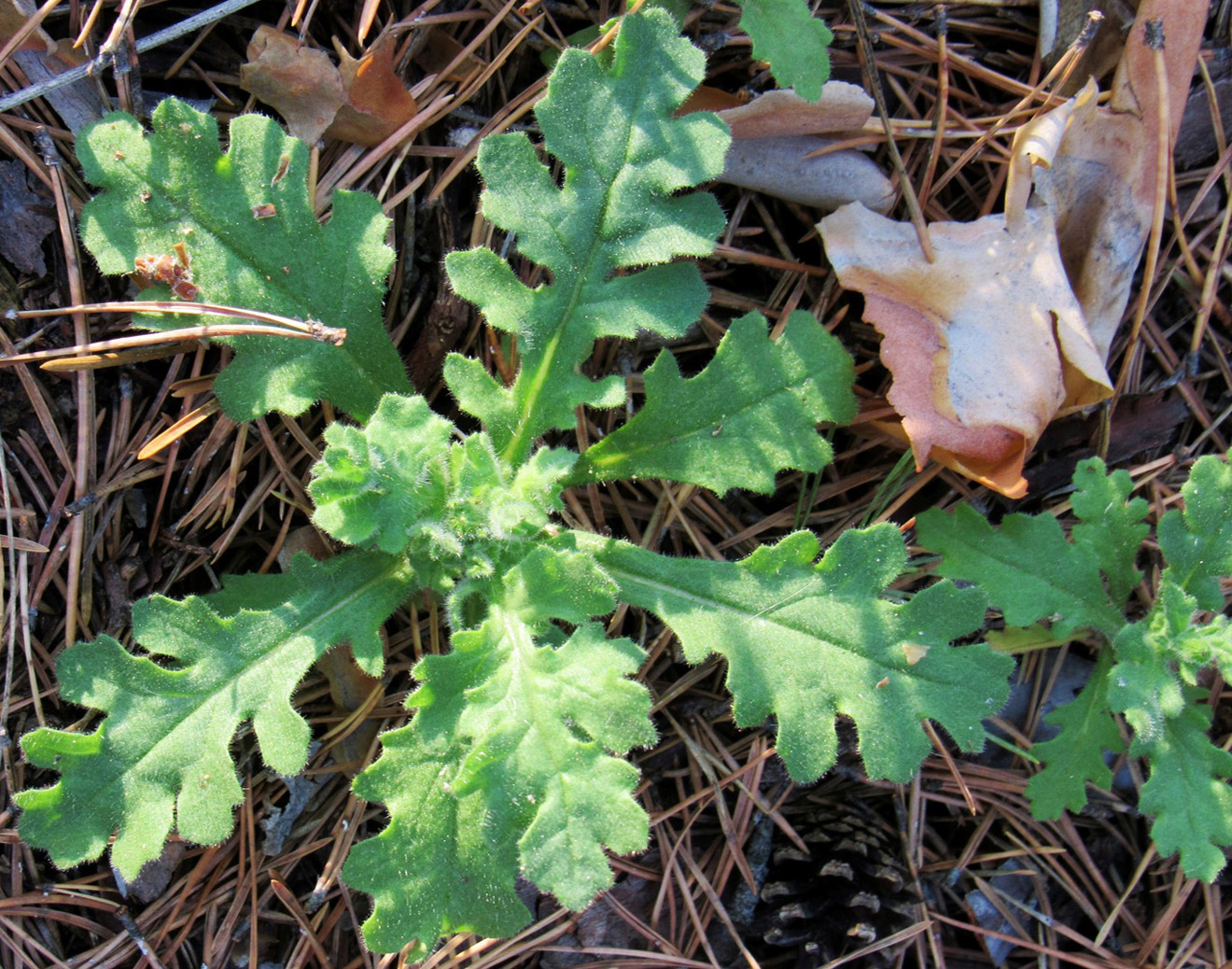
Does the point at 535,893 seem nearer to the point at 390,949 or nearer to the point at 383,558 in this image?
the point at 390,949

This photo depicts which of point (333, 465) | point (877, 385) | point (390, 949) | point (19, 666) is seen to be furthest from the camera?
point (877, 385)

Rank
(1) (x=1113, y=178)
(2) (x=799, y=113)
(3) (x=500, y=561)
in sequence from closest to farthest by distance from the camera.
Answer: (3) (x=500, y=561), (2) (x=799, y=113), (1) (x=1113, y=178)

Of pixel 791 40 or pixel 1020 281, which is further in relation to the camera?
pixel 1020 281

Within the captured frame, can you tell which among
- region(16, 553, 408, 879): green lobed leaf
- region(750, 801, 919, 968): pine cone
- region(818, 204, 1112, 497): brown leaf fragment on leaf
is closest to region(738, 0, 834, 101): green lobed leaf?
region(818, 204, 1112, 497): brown leaf fragment on leaf

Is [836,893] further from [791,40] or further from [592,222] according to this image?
[791,40]

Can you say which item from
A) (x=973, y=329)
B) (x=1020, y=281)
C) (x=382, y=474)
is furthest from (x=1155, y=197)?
(x=382, y=474)

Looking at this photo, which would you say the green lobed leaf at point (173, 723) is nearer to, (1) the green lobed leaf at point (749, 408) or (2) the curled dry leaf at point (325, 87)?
(1) the green lobed leaf at point (749, 408)

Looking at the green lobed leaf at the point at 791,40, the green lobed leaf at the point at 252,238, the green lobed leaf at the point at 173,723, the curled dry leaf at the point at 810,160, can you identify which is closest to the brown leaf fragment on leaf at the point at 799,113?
the curled dry leaf at the point at 810,160

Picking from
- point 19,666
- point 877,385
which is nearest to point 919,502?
point 877,385
